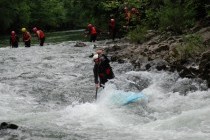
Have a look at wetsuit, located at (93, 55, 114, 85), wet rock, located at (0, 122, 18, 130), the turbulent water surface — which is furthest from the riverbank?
wet rock, located at (0, 122, 18, 130)

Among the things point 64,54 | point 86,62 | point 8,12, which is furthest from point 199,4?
point 8,12

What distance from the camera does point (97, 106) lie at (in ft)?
40.2

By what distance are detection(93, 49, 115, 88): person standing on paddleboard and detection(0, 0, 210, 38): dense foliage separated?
618 centimetres

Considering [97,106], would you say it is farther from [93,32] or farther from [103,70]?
[93,32]

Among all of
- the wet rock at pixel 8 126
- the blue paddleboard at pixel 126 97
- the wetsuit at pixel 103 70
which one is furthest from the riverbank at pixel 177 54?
the wet rock at pixel 8 126

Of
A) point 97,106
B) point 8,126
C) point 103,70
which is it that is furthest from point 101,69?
point 8,126

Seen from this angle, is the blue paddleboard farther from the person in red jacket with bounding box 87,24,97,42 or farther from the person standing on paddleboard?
the person in red jacket with bounding box 87,24,97,42


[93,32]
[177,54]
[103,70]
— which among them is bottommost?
[103,70]

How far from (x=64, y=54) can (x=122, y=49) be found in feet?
12.6

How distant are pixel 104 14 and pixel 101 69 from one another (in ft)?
74.9

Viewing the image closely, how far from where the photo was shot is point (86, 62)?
20.4m

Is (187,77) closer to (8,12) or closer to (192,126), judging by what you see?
(192,126)

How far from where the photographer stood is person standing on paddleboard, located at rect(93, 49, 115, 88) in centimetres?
1308

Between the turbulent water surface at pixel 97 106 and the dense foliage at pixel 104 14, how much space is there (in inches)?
155
